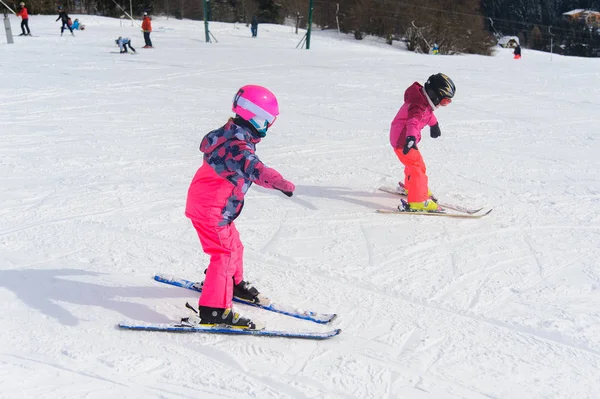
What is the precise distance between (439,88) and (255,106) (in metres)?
2.78

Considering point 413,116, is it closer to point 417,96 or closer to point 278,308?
A: point 417,96

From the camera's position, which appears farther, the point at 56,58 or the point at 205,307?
the point at 56,58

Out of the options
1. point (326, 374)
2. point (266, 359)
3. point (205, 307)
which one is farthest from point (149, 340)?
point (326, 374)

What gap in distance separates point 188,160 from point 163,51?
1389 centimetres

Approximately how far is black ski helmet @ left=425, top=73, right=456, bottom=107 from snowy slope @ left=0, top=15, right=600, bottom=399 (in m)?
1.26

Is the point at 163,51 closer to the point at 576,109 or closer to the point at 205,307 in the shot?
the point at 576,109

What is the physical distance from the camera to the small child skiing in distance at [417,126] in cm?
557

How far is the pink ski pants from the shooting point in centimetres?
354

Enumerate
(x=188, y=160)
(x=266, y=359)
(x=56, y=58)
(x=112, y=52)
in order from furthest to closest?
1. (x=112, y=52)
2. (x=56, y=58)
3. (x=188, y=160)
4. (x=266, y=359)

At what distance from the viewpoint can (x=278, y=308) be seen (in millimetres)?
3893

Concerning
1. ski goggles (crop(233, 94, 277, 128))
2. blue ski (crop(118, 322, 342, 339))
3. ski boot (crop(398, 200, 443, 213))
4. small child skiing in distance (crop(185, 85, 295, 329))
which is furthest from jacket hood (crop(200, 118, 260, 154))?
ski boot (crop(398, 200, 443, 213))

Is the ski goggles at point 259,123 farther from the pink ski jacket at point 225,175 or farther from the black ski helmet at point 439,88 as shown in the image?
the black ski helmet at point 439,88

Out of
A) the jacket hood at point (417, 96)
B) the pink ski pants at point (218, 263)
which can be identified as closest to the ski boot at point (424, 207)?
the jacket hood at point (417, 96)

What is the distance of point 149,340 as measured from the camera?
3.47m
